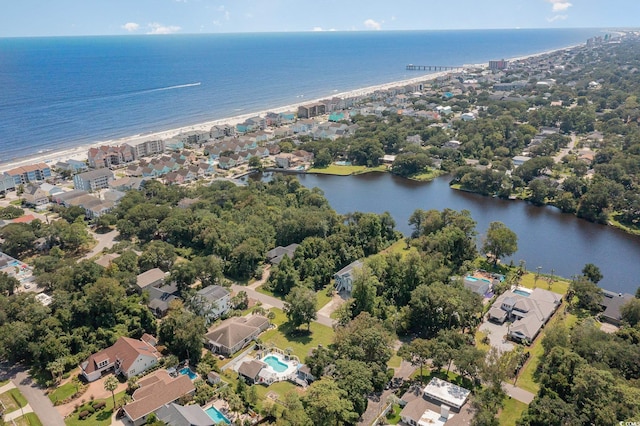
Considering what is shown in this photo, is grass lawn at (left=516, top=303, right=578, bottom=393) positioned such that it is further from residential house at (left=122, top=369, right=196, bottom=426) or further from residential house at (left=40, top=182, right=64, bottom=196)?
residential house at (left=40, top=182, right=64, bottom=196)

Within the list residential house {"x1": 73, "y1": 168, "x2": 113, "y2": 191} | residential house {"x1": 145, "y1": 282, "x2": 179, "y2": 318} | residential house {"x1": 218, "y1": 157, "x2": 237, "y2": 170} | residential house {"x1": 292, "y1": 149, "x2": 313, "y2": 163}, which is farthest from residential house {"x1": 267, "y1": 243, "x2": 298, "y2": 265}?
residential house {"x1": 292, "y1": 149, "x2": 313, "y2": 163}

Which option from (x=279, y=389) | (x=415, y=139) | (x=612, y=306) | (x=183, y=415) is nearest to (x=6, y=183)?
(x=183, y=415)

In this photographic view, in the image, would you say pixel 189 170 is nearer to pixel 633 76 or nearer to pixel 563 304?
pixel 563 304

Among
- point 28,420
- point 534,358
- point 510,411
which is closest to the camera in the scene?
point 28,420

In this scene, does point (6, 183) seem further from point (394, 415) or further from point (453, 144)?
point (453, 144)

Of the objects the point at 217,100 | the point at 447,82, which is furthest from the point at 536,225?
the point at 447,82

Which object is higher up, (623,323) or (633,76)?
(633,76)
